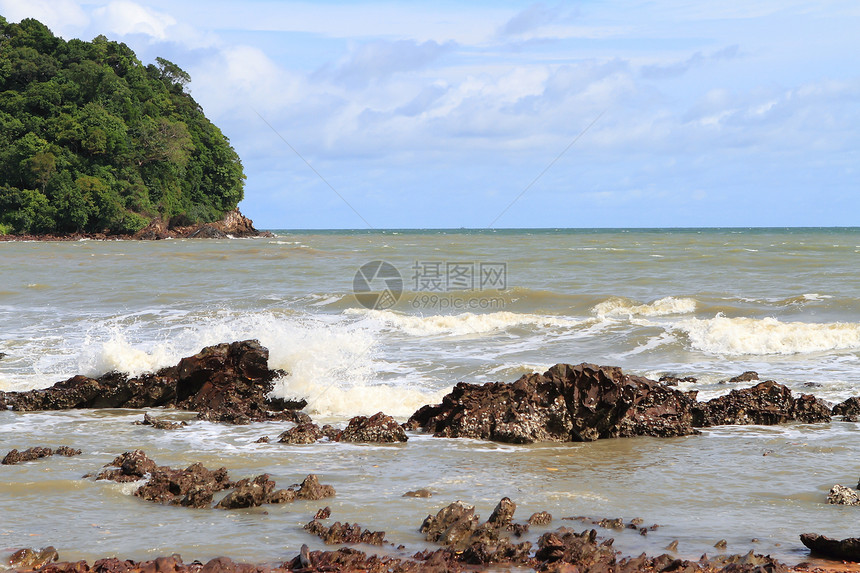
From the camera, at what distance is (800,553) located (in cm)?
432

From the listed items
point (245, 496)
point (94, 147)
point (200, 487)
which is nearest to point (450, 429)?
point (245, 496)

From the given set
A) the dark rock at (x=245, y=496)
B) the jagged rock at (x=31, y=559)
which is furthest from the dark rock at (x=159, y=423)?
the jagged rock at (x=31, y=559)

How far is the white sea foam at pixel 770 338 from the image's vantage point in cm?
1259

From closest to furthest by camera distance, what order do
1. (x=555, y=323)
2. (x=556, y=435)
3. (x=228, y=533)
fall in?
(x=228, y=533) < (x=556, y=435) < (x=555, y=323)

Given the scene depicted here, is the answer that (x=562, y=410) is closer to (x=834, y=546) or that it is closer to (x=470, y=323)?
(x=834, y=546)

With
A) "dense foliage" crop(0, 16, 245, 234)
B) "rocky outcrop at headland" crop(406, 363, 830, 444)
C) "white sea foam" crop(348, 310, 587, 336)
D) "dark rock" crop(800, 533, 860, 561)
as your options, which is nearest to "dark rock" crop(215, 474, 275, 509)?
"rocky outcrop at headland" crop(406, 363, 830, 444)

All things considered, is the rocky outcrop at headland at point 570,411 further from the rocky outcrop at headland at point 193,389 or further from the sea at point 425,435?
the rocky outcrop at headland at point 193,389

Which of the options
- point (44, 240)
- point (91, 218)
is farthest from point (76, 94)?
point (44, 240)

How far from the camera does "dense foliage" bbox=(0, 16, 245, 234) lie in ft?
219

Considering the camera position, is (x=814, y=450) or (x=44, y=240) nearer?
(x=814, y=450)

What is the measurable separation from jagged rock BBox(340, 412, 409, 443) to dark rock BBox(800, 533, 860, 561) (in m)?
3.57

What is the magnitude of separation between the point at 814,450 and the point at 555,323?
9131 mm

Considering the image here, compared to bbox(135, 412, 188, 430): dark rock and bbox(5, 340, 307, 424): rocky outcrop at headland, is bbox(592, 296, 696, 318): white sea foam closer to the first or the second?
bbox(5, 340, 307, 424): rocky outcrop at headland

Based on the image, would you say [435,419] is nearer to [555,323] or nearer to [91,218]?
[555,323]
